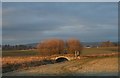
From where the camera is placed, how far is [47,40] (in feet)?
191

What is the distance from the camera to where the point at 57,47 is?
57.6 meters

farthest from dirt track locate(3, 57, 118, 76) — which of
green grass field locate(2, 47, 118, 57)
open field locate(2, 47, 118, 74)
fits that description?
green grass field locate(2, 47, 118, 57)

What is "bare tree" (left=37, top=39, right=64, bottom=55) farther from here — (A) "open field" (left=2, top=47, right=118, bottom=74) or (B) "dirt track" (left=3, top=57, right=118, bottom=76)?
(B) "dirt track" (left=3, top=57, right=118, bottom=76)

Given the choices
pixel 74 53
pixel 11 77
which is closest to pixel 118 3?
pixel 11 77

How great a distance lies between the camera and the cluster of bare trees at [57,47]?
187 ft

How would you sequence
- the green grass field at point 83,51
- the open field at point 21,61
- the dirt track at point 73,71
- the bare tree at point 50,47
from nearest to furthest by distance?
the dirt track at point 73,71 → the open field at point 21,61 → the green grass field at point 83,51 → the bare tree at point 50,47

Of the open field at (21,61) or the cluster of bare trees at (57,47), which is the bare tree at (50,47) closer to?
the cluster of bare trees at (57,47)

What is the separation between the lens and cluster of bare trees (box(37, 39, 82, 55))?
56.9m

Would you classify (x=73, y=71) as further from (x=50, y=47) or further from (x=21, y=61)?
(x=50, y=47)

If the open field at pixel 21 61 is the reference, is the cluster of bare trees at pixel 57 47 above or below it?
above

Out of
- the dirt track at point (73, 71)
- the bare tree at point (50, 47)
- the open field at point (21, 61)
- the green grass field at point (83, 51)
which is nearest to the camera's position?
the dirt track at point (73, 71)

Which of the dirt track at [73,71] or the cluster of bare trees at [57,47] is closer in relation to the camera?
the dirt track at [73,71]

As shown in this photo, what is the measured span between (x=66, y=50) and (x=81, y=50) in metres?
3.74

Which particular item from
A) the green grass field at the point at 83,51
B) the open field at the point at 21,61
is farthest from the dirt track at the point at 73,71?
the green grass field at the point at 83,51
